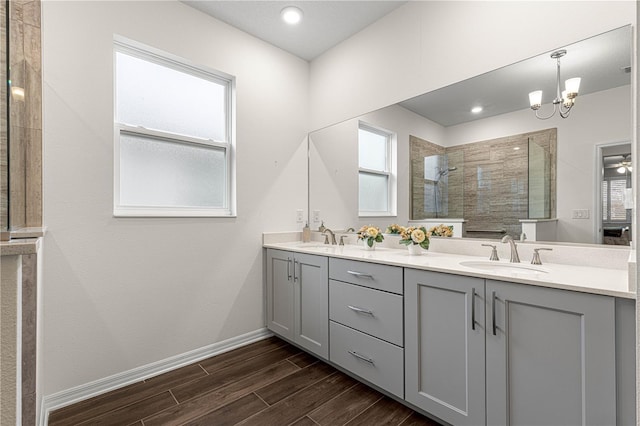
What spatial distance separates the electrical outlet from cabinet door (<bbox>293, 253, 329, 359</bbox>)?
144 cm

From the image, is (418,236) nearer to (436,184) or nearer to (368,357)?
(436,184)

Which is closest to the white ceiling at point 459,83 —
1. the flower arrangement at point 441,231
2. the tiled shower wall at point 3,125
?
the flower arrangement at point 441,231

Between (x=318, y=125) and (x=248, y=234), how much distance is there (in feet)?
4.28

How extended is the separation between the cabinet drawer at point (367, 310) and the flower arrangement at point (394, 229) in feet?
2.02

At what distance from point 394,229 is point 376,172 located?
21.4 inches

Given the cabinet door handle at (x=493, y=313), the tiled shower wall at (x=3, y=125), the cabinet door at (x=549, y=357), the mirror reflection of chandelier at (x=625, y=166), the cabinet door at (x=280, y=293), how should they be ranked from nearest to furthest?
the tiled shower wall at (x=3, y=125)
the cabinet door at (x=549, y=357)
the cabinet door handle at (x=493, y=313)
the mirror reflection of chandelier at (x=625, y=166)
the cabinet door at (x=280, y=293)

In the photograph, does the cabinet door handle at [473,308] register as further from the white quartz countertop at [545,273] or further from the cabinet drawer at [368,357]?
the cabinet drawer at [368,357]

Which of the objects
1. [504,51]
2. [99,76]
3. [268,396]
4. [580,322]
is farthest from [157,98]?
[580,322]

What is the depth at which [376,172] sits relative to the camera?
2.53 m

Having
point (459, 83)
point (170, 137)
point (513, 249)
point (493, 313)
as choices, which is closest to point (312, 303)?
point (493, 313)

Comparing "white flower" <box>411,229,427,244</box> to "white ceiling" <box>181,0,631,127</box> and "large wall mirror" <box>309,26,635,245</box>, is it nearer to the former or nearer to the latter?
"large wall mirror" <box>309,26,635,245</box>

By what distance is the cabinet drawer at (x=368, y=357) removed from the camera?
5.45ft

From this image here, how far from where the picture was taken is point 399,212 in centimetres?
234

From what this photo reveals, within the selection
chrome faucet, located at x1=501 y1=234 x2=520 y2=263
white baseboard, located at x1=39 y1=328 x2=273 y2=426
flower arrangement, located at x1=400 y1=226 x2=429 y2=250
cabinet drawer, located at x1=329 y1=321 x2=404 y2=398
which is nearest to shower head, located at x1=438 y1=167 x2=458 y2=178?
flower arrangement, located at x1=400 y1=226 x2=429 y2=250
